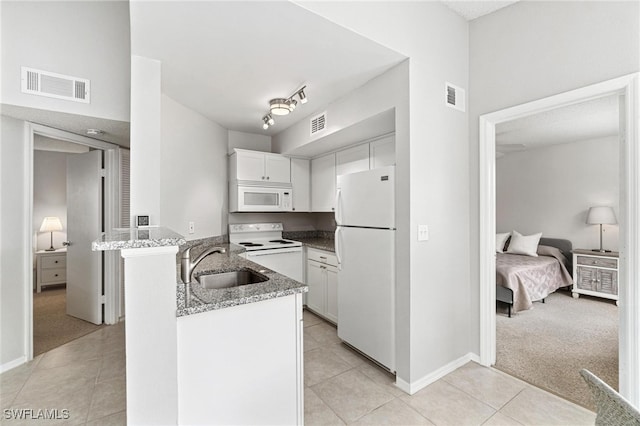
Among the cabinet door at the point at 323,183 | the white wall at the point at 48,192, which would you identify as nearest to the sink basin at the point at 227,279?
the cabinet door at the point at 323,183

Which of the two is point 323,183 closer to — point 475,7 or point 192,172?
point 192,172

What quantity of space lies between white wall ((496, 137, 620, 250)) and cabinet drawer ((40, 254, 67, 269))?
8.07 meters

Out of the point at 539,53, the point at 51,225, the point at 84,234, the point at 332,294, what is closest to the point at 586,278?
the point at 539,53

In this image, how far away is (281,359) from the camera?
159 centimetres

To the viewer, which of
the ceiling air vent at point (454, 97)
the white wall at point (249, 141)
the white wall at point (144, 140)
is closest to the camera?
the white wall at point (144, 140)

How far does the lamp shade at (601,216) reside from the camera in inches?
167

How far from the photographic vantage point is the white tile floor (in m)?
1.89

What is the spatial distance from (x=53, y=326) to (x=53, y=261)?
183cm

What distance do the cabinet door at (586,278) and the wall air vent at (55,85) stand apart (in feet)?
22.0

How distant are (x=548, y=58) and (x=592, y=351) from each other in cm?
269

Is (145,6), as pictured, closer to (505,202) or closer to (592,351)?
(592,351)

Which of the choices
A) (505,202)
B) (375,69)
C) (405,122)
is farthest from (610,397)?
(505,202)

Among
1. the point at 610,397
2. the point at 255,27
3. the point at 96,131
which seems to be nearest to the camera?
the point at 610,397

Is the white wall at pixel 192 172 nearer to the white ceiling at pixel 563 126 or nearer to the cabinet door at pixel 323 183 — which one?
the cabinet door at pixel 323 183
